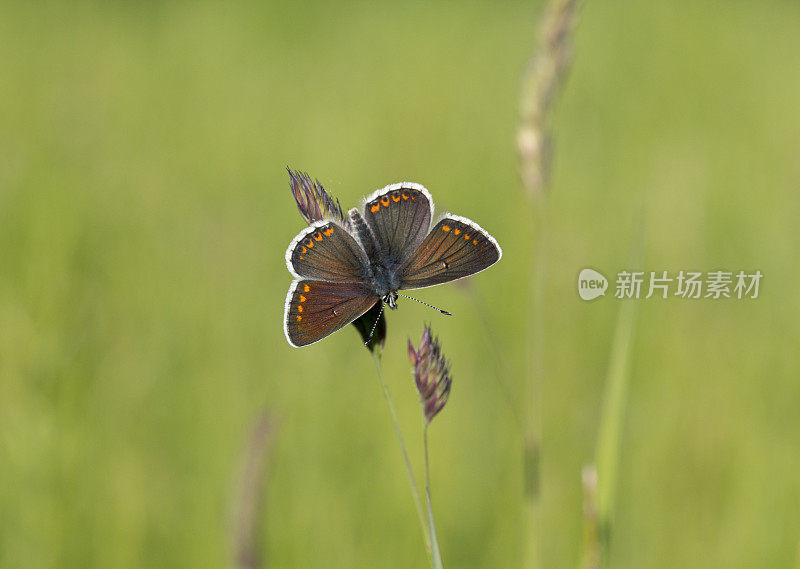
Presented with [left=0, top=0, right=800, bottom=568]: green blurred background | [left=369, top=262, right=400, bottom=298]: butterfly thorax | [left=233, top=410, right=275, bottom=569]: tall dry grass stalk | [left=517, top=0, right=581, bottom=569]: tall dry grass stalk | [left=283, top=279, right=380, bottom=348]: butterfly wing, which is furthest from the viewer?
[left=0, top=0, right=800, bottom=568]: green blurred background

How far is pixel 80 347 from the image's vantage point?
7.58 ft

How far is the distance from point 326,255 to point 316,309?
0.12m

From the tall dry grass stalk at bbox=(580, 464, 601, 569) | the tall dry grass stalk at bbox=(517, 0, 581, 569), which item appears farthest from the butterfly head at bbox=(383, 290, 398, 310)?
the tall dry grass stalk at bbox=(580, 464, 601, 569)

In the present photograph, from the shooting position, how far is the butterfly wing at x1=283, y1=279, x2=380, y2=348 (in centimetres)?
101

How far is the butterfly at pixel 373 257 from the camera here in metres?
1.03

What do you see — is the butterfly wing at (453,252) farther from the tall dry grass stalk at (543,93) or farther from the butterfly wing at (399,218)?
the tall dry grass stalk at (543,93)

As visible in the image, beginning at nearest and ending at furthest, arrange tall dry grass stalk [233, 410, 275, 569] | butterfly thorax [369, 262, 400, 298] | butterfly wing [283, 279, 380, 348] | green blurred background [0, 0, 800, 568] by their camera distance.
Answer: tall dry grass stalk [233, 410, 275, 569], butterfly wing [283, 279, 380, 348], butterfly thorax [369, 262, 400, 298], green blurred background [0, 0, 800, 568]

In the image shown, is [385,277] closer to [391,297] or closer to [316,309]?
[391,297]

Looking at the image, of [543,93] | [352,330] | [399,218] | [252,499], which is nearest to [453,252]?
[399,218]

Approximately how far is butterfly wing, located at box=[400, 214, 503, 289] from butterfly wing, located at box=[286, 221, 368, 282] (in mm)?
96

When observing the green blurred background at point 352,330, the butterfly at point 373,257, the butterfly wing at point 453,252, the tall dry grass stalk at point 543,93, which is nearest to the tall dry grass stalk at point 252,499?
the green blurred background at point 352,330

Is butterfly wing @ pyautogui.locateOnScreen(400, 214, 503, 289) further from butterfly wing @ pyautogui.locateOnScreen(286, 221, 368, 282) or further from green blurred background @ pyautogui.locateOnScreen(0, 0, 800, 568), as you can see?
green blurred background @ pyautogui.locateOnScreen(0, 0, 800, 568)

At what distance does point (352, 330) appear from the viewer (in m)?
2.85

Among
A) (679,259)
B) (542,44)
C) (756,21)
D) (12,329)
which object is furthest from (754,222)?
(756,21)
